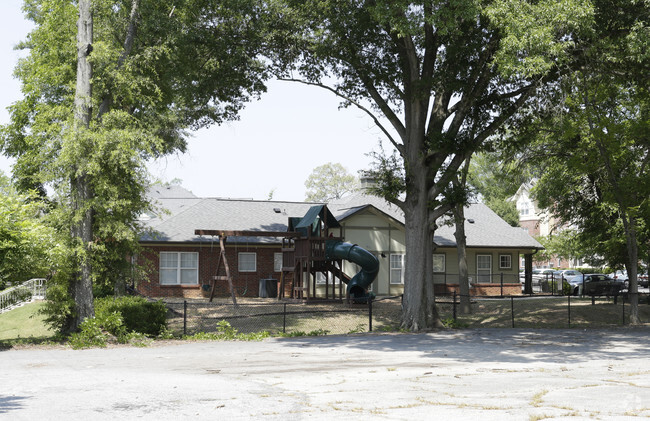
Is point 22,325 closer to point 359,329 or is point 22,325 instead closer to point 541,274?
point 359,329

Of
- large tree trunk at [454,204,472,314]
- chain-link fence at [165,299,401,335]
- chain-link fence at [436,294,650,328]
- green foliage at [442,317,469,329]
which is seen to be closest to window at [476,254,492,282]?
chain-link fence at [436,294,650,328]

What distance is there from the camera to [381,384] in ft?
36.4

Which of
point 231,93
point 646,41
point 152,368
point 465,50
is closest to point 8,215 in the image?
point 152,368

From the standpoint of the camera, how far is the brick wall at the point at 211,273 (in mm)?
33781

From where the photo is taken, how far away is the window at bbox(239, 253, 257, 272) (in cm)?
3547

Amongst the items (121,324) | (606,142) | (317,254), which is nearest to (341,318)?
(317,254)

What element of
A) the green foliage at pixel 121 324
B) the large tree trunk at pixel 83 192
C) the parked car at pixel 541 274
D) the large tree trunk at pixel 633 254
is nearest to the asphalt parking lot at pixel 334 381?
the green foliage at pixel 121 324

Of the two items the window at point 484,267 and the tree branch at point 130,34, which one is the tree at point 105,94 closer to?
the tree branch at point 130,34

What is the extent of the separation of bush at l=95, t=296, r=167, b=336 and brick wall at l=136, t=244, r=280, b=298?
13.9 meters

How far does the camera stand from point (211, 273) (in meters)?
34.5

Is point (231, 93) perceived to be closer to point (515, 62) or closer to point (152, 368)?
point (515, 62)

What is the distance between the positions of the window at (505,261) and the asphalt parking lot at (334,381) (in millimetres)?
22307

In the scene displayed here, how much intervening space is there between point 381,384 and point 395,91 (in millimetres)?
14268

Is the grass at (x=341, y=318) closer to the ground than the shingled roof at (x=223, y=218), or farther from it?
closer to the ground
